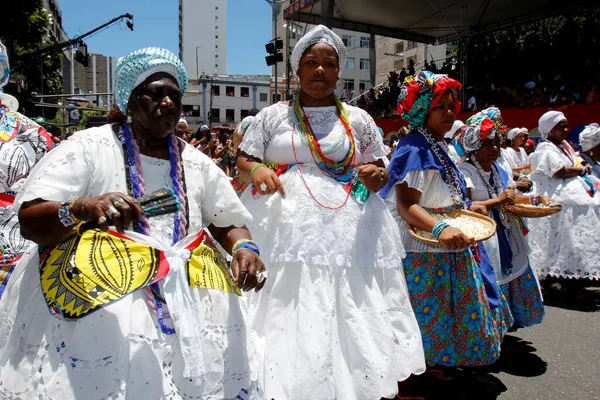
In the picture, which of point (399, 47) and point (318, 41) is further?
point (399, 47)

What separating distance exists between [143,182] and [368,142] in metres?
1.58

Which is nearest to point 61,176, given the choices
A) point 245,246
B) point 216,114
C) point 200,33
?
point 245,246

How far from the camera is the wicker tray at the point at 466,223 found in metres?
3.08

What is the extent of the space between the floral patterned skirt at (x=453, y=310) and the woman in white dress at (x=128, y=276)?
1.72 metres

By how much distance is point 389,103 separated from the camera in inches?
831

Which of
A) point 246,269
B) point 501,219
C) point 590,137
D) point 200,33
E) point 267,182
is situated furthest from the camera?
point 200,33

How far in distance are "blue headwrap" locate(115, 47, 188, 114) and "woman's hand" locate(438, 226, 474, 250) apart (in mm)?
1823

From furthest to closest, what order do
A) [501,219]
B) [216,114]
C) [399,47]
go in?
1. [216,114]
2. [399,47]
3. [501,219]

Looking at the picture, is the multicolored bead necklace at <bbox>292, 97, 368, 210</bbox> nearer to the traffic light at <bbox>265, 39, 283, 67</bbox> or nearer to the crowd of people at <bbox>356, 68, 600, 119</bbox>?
the crowd of people at <bbox>356, 68, 600, 119</bbox>

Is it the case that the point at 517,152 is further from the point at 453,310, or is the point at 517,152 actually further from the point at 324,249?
the point at 324,249

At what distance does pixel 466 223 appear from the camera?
A: 3227 millimetres

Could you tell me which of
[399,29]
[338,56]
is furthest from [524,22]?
[338,56]

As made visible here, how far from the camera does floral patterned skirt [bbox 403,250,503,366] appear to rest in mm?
3275

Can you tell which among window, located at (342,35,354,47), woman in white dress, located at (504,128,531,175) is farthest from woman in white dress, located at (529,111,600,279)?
window, located at (342,35,354,47)
